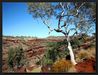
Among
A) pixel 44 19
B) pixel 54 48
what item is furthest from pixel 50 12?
pixel 54 48

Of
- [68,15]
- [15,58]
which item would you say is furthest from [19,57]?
[68,15]

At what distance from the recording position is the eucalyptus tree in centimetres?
400

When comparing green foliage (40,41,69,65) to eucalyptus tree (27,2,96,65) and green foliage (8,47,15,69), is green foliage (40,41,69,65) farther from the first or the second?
green foliage (8,47,15,69)

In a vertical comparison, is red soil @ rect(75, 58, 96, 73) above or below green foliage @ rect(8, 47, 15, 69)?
below

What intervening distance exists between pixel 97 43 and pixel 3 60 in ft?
5.03

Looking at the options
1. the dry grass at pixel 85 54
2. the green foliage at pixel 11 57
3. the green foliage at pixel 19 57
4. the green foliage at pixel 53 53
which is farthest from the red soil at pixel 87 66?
the green foliage at pixel 11 57

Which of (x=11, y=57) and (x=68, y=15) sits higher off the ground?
(x=68, y=15)

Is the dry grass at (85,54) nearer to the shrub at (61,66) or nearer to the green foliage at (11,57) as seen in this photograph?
the shrub at (61,66)

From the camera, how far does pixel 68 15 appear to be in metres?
4.03

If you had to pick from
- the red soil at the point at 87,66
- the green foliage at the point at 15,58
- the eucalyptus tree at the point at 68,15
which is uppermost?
the eucalyptus tree at the point at 68,15

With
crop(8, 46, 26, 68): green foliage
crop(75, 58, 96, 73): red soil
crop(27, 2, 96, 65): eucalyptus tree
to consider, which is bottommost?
crop(75, 58, 96, 73): red soil

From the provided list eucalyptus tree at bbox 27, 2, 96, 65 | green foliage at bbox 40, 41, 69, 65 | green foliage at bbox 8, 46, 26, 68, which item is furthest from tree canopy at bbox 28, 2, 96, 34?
green foliage at bbox 8, 46, 26, 68

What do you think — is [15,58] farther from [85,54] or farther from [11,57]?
[85,54]

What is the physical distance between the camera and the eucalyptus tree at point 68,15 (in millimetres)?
4004
